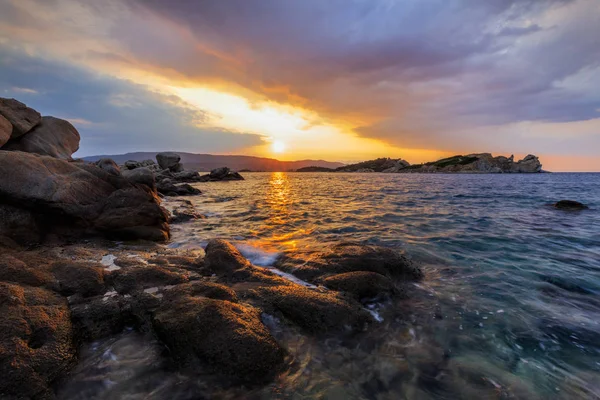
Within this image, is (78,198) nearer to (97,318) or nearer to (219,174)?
(97,318)

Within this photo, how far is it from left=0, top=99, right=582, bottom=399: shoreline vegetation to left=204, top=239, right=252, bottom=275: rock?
34 mm

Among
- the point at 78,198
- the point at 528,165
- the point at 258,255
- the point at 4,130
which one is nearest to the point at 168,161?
the point at 4,130

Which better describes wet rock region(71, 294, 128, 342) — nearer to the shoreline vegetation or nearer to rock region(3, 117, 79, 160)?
the shoreline vegetation

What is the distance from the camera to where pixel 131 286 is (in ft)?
20.3

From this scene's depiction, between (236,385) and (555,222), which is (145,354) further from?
(555,222)

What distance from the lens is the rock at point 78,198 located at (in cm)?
879

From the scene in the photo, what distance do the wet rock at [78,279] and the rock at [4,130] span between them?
10852mm

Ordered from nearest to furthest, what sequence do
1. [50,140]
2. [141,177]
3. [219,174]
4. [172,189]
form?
[141,177] < [50,140] < [172,189] < [219,174]

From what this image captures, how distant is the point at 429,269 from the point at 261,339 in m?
6.59

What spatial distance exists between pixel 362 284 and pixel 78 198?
1052 centimetres

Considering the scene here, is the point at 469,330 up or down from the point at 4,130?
down

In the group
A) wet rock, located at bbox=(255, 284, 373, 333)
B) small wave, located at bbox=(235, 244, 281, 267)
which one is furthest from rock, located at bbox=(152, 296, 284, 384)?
small wave, located at bbox=(235, 244, 281, 267)

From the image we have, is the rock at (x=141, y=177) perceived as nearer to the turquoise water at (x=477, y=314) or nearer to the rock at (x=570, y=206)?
the turquoise water at (x=477, y=314)

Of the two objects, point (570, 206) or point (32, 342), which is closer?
point (32, 342)
